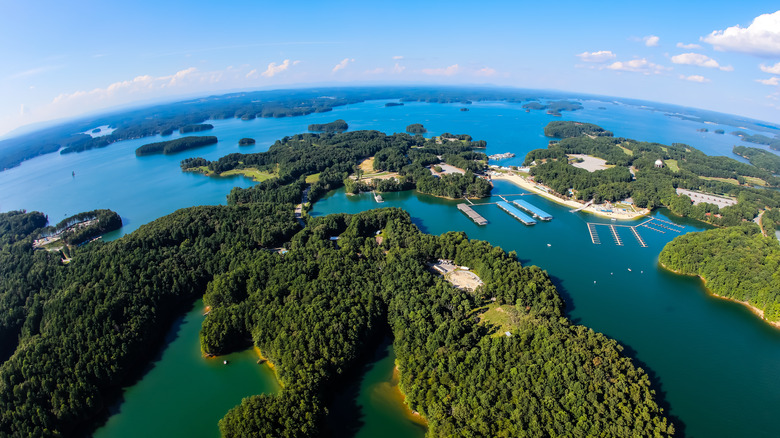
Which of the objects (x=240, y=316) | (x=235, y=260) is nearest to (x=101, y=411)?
(x=240, y=316)

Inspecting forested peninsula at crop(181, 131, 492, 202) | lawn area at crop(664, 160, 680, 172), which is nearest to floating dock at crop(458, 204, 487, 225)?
forested peninsula at crop(181, 131, 492, 202)

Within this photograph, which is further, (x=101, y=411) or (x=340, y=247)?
(x=340, y=247)

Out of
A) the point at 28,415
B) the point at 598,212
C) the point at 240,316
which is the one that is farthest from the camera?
the point at 598,212

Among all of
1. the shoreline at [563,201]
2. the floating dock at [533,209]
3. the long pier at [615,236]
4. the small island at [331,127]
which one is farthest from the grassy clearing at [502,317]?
the small island at [331,127]

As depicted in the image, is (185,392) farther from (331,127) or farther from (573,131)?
(573,131)

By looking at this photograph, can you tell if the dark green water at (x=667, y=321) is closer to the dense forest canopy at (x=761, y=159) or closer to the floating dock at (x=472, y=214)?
the floating dock at (x=472, y=214)

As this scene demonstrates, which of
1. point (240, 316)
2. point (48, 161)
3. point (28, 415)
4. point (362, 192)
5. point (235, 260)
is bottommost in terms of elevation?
point (28, 415)

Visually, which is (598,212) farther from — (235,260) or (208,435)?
(208,435)
